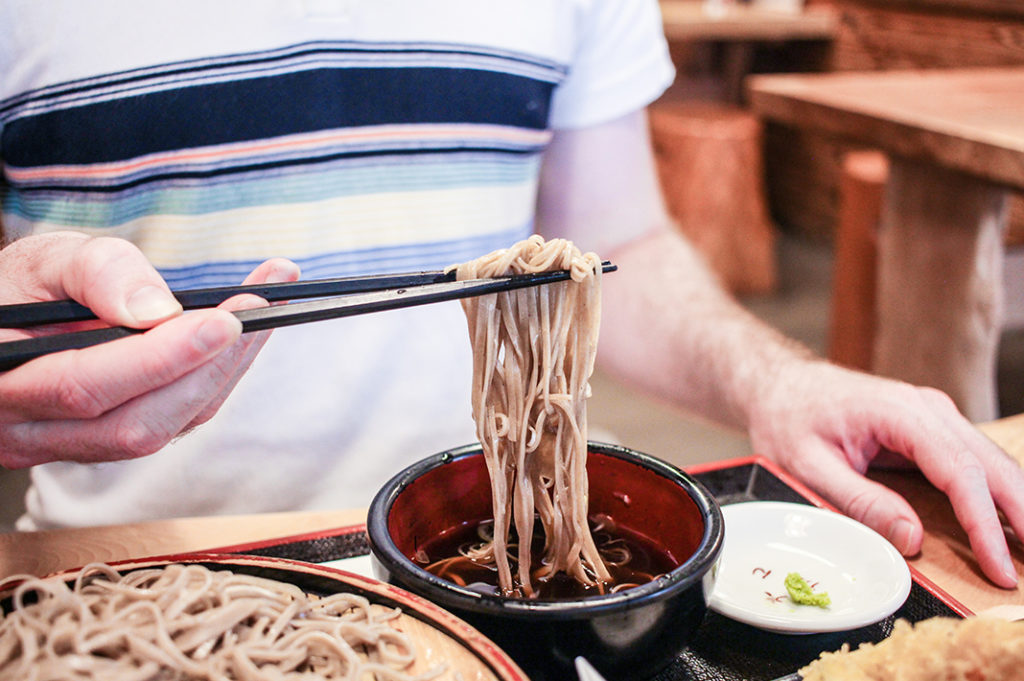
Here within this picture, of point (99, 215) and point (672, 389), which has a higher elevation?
point (99, 215)

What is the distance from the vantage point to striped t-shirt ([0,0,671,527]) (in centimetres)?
135

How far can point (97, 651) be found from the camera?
73 cm

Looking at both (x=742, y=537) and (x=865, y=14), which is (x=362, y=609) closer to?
(x=742, y=537)

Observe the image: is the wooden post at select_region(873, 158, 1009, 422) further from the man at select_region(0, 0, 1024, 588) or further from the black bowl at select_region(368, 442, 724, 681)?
the black bowl at select_region(368, 442, 724, 681)

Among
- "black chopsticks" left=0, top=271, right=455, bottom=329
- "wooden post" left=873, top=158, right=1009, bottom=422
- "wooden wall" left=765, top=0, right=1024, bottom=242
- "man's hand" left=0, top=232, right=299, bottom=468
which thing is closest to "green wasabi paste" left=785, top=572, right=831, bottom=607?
"black chopsticks" left=0, top=271, right=455, bottom=329

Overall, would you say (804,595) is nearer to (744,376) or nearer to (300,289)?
(744,376)

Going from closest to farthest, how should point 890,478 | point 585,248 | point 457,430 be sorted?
point 890,478 → point 457,430 → point 585,248

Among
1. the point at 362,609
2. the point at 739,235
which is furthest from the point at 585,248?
the point at 739,235

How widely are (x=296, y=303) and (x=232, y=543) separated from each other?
461mm

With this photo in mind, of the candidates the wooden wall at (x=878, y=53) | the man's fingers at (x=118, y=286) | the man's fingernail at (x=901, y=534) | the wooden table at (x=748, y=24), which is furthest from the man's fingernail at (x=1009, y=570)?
the wooden table at (x=748, y=24)

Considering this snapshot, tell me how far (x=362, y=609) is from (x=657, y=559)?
1.23ft

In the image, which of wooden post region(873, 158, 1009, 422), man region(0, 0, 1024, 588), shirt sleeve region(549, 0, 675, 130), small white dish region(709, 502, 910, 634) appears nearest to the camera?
small white dish region(709, 502, 910, 634)

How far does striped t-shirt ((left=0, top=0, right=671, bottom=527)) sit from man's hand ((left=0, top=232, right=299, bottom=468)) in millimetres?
449

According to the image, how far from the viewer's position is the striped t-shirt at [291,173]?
1353mm
